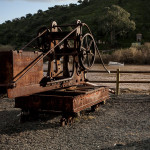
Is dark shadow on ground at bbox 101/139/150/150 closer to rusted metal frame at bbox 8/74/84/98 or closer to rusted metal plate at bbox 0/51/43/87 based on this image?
rusted metal frame at bbox 8/74/84/98

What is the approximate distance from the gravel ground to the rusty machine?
1.43 feet

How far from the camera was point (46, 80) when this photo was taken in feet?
21.3

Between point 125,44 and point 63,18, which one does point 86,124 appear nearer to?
point 125,44

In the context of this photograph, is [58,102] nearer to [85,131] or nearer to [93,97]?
[85,131]

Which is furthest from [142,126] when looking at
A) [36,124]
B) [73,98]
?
[36,124]

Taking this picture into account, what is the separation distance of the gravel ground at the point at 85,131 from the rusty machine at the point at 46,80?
0.44 metres

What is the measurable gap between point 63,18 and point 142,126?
3728 inches

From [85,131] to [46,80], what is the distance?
4.91 ft

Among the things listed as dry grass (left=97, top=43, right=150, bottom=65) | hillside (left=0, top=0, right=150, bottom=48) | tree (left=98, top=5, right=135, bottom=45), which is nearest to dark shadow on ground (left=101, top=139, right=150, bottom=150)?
dry grass (left=97, top=43, right=150, bottom=65)

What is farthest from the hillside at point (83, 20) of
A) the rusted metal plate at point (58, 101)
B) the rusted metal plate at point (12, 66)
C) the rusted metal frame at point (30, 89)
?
the rusted metal plate at point (12, 66)

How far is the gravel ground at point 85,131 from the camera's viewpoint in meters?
5.57

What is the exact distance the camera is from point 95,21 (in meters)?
81.9

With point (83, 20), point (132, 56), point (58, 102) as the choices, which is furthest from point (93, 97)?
point (83, 20)

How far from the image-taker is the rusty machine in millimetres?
5523
